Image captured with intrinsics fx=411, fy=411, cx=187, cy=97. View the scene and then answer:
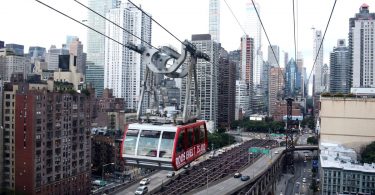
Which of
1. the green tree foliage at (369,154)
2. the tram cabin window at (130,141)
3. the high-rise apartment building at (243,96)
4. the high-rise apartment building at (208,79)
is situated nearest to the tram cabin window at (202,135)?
the tram cabin window at (130,141)

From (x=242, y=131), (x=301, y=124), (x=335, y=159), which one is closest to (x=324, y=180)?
(x=335, y=159)

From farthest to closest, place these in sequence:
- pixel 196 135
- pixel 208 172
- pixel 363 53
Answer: pixel 363 53 < pixel 208 172 < pixel 196 135

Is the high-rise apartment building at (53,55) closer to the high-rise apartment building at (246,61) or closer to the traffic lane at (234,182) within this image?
the high-rise apartment building at (246,61)

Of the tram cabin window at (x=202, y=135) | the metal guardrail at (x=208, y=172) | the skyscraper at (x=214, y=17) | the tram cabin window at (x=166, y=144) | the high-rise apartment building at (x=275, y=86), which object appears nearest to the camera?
the tram cabin window at (x=166, y=144)

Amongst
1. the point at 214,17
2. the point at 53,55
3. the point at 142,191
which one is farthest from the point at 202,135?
the point at 214,17

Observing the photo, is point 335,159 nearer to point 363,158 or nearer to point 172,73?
point 363,158

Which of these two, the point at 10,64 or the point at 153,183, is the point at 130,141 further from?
the point at 10,64

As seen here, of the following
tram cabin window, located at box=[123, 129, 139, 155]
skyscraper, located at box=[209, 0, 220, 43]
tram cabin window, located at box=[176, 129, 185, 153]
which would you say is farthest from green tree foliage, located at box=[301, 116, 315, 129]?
tram cabin window, located at box=[123, 129, 139, 155]
